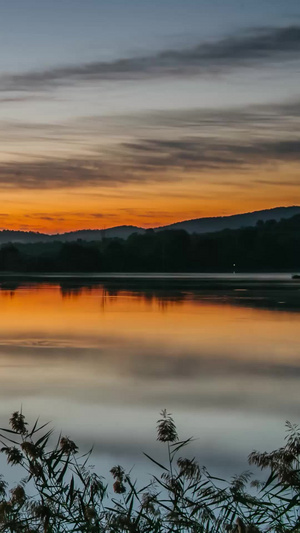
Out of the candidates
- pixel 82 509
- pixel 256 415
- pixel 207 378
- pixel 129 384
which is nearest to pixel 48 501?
pixel 82 509

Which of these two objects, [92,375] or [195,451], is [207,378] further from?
[195,451]

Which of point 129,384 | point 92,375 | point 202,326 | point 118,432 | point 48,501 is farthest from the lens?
point 202,326

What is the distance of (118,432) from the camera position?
10.9m

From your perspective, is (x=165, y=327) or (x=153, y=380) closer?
A: (x=153, y=380)

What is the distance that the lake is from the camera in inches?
415

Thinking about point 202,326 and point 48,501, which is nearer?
point 48,501

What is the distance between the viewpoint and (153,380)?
52.0 ft

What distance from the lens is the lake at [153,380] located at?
10.5 meters

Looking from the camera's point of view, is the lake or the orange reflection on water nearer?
the lake

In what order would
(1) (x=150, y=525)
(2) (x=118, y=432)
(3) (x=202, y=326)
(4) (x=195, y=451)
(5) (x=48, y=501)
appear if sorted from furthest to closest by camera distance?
(3) (x=202, y=326)
(2) (x=118, y=432)
(4) (x=195, y=451)
(5) (x=48, y=501)
(1) (x=150, y=525)

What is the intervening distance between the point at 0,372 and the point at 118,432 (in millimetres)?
6532

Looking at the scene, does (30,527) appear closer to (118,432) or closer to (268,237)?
(118,432)

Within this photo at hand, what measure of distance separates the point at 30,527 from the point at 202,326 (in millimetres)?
22543

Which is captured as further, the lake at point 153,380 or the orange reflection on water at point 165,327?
the orange reflection on water at point 165,327
